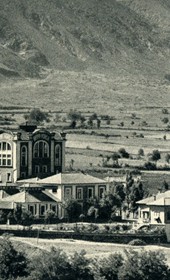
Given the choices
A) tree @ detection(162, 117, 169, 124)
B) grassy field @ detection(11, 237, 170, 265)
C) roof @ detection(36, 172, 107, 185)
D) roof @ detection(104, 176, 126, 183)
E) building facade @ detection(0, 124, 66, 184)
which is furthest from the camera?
tree @ detection(162, 117, 169, 124)

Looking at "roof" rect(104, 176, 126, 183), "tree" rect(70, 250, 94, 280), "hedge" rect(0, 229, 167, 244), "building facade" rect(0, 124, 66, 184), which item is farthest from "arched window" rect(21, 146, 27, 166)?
"tree" rect(70, 250, 94, 280)

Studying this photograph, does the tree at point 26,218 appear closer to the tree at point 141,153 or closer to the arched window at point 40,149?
the arched window at point 40,149

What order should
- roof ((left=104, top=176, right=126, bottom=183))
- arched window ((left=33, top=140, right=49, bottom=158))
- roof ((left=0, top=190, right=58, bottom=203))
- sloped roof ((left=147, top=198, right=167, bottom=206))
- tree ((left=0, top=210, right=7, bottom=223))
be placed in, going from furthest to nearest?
1. roof ((left=104, top=176, right=126, bottom=183))
2. arched window ((left=33, top=140, right=49, bottom=158))
3. roof ((left=0, top=190, right=58, bottom=203))
4. sloped roof ((left=147, top=198, right=167, bottom=206))
5. tree ((left=0, top=210, right=7, bottom=223))

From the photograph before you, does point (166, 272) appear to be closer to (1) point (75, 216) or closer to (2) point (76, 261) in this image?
(2) point (76, 261)

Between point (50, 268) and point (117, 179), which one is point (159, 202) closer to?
point (117, 179)

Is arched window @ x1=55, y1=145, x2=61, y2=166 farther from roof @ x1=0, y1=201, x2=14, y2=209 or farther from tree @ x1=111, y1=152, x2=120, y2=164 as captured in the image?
tree @ x1=111, y1=152, x2=120, y2=164

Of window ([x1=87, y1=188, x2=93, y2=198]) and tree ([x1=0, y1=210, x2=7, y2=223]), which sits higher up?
window ([x1=87, y1=188, x2=93, y2=198])

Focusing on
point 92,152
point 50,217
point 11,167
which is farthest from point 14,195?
point 92,152
